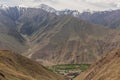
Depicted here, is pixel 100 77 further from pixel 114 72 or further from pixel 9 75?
pixel 9 75

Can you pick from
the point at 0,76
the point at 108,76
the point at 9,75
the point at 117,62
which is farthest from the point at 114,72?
the point at 0,76

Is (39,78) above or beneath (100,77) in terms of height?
above

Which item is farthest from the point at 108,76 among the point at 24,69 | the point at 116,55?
the point at 24,69

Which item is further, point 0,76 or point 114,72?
point 114,72

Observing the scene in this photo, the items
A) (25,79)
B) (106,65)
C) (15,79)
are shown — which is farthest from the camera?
(106,65)

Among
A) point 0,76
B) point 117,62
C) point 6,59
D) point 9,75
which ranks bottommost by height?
point 0,76

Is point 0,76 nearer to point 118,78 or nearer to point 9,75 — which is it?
point 9,75

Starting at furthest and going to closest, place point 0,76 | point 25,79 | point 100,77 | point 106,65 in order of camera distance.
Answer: point 106,65 → point 100,77 → point 25,79 → point 0,76

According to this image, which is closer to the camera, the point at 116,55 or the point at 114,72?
the point at 114,72

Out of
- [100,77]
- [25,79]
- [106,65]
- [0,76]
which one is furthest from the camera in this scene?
[106,65]
